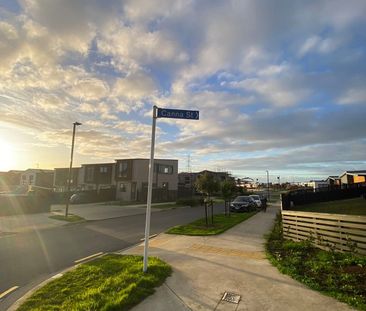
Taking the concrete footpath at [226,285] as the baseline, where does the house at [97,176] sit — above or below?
above

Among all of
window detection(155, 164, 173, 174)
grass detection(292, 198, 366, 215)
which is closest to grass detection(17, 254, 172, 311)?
grass detection(292, 198, 366, 215)

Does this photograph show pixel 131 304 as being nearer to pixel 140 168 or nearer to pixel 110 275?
pixel 110 275

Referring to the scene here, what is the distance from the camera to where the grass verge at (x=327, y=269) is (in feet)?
18.3

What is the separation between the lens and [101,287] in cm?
604

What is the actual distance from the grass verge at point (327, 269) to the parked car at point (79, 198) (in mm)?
34712

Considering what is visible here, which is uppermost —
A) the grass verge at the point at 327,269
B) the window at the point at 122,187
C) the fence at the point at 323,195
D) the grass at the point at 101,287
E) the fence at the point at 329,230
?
the window at the point at 122,187

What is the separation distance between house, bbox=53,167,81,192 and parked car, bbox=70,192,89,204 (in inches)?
786

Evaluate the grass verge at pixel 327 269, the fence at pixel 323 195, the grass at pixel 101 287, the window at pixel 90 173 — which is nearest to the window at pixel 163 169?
the window at pixel 90 173

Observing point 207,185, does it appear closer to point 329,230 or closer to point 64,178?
point 329,230

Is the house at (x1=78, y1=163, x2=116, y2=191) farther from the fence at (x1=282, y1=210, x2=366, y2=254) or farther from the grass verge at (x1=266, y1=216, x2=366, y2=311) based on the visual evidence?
the grass verge at (x1=266, y1=216, x2=366, y2=311)

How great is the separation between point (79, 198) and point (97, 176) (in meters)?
13.4

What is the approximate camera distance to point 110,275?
7.00 metres

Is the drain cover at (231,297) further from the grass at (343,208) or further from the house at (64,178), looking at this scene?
the house at (64,178)

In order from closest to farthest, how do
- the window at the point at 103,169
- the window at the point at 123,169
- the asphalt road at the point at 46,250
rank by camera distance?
1. the asphalt road at the point at 46,250
2. the window at the point at 123,169
3. the window at the point at 103,169
